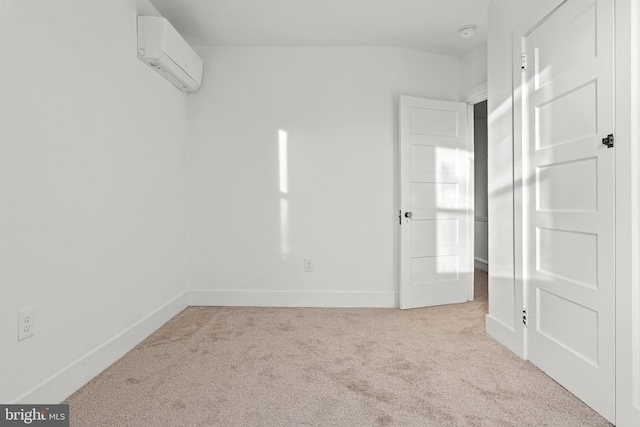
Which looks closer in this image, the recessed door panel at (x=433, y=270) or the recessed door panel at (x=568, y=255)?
the recessed door panel at (x=568, y=255)

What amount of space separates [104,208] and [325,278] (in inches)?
79.7

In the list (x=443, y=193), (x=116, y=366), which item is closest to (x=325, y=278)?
(x=443, y=193)

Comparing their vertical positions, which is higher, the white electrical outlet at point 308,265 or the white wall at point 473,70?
the white wall at point 473,70

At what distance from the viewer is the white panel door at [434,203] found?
11.2 ft

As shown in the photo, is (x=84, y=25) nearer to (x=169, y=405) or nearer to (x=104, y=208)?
(x=104, y=208)

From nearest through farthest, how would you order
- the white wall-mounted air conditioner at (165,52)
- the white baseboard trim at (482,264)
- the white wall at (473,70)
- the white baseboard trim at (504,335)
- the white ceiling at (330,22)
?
the white baseboard trim at (504,335) → the white wall-mounted air conditioner at (165,52) → the white ceiling at (330,22) → the white wall at (473,70) → the white baseboard trim at (482,264)

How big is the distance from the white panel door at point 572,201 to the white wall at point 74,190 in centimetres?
254

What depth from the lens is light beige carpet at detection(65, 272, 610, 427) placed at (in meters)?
1.63

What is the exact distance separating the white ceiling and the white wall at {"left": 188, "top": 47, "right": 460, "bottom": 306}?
7.1 inches

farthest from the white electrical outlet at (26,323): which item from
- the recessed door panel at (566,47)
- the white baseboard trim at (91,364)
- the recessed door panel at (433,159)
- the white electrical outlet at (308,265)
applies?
the recessed door panel at (433,159)

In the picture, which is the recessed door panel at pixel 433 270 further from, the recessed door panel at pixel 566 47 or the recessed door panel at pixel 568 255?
the recessed door panel at pixel 566 47
